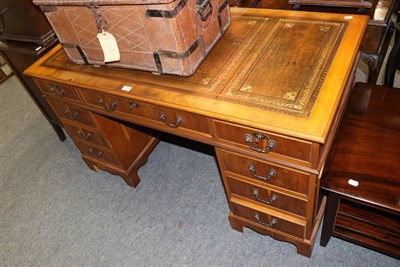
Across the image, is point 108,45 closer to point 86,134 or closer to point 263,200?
point 86,134

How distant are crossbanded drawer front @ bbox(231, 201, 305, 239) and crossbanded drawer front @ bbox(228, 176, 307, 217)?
71 millimetres

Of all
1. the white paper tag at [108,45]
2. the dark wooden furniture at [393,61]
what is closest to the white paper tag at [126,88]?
the white paper tag at [108,45]

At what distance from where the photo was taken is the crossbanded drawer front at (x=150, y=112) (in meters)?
1.21

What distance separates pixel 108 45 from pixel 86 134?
81 centimetres

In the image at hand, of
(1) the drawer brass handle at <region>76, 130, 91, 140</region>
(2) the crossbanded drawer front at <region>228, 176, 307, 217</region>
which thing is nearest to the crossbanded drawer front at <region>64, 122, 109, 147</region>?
(1) the drawer brass handle at <region>76, 130, 91, 140</region>

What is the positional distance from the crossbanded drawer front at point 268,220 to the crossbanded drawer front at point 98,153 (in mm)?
879

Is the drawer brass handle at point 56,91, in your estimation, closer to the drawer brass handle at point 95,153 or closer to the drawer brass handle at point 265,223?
the drawer brass handle at point 95,153

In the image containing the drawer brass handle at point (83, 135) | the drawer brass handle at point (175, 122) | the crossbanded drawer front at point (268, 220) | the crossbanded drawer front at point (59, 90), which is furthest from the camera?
the drawer brass handle at point (83, 135)

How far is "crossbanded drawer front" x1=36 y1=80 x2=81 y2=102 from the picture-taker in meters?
1.56

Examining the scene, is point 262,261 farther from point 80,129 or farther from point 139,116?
point 80,129

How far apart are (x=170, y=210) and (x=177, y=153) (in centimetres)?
49

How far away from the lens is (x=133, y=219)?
6.40 ft

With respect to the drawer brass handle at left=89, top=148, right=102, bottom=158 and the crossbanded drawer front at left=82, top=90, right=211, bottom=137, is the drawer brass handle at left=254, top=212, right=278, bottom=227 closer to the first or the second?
the crossbanded drawer front at left=82, top=90, right=211, bottom=137

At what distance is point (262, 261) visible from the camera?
1.62 meters
